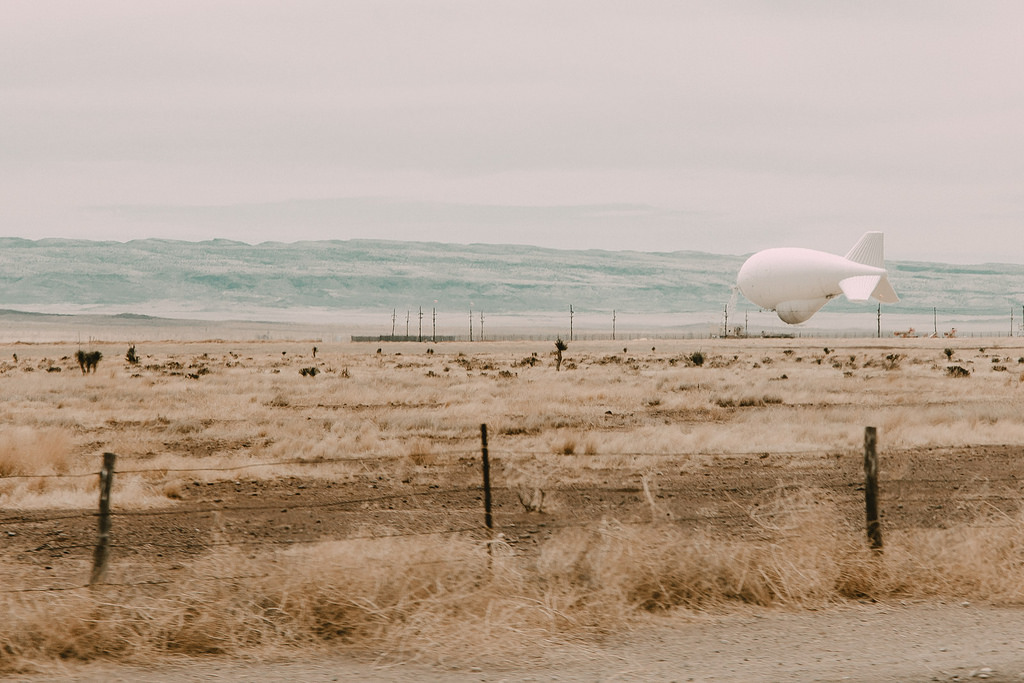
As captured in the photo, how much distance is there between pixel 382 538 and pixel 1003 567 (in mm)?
5593

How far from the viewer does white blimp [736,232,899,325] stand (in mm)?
105750

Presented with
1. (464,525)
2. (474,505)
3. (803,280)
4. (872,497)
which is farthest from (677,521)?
(803,280)

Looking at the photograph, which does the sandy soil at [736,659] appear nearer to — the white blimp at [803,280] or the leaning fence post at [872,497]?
the leaning fence post at [872,497]

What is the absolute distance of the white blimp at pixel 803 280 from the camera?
106m

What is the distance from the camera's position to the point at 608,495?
15836mm

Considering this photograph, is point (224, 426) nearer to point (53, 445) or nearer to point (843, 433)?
point (53, 445)

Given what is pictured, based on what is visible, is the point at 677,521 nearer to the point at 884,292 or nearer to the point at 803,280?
the point at 803,280

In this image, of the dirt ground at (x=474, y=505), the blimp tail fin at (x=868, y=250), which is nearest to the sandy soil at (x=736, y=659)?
the dirt ground at (x=474, y=505)

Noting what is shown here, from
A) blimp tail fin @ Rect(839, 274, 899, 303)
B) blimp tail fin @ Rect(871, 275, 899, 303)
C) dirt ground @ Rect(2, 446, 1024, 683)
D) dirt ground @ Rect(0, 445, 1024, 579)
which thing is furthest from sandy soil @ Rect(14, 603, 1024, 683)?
blimp tail fin @ Rect(871, 275, 899, 303)

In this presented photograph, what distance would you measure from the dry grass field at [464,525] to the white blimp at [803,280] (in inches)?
3019

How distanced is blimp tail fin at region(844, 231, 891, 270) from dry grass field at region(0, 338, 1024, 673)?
281ft

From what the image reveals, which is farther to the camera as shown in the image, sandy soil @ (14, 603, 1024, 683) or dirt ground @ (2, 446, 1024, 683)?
dirt ground @ (2, 446, 1024, 683)

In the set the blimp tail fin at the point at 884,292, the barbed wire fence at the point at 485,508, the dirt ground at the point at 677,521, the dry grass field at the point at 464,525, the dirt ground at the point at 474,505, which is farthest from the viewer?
the blimp tail fin at the point at 884,292

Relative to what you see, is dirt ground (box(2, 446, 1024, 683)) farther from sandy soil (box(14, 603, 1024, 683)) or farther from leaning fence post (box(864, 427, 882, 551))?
leaning fence post (box(864, 427, 882, 551))
